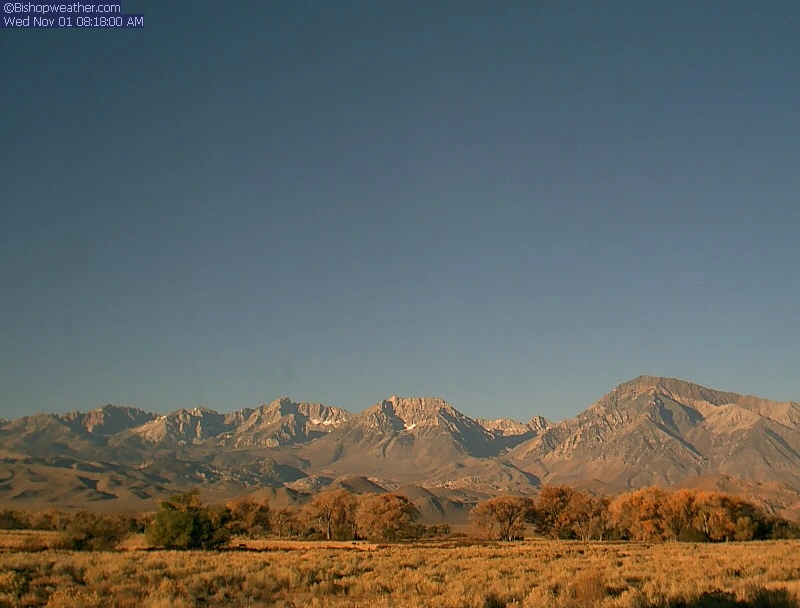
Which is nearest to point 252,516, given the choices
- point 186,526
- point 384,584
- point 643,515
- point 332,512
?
point 332,512

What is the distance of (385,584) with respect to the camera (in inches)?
1075

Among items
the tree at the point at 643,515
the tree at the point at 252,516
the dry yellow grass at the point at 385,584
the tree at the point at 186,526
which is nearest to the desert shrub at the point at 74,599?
the dry yellow grass at the point at 385,584

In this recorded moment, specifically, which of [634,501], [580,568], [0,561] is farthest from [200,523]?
[634,501]

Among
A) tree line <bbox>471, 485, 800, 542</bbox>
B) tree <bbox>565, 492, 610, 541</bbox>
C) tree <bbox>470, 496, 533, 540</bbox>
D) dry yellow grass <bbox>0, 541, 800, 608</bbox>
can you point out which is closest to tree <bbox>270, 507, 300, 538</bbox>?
tree <bbox>470, 496, 533, 540</bbox>

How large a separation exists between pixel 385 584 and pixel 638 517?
87323 mm

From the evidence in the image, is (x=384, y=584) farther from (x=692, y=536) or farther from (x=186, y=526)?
(x=692, y=536)

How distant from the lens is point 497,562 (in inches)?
1526

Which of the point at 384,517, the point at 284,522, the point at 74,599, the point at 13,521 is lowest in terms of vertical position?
the point at 284,522

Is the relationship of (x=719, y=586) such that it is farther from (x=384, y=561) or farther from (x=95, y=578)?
(x=95, y=578)

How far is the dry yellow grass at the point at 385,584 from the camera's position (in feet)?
72.8

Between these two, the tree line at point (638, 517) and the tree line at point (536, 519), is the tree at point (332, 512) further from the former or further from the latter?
the tree line at point (638, 517)

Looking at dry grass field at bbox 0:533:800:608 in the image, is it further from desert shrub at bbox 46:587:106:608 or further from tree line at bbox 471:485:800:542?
tree line at bbox 471:485:800:542

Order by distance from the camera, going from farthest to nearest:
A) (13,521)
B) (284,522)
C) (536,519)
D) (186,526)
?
1. (284,522)
2. (536,519)
3. (13,521)
4. (186,526)

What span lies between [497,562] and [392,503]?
81.6 metres
